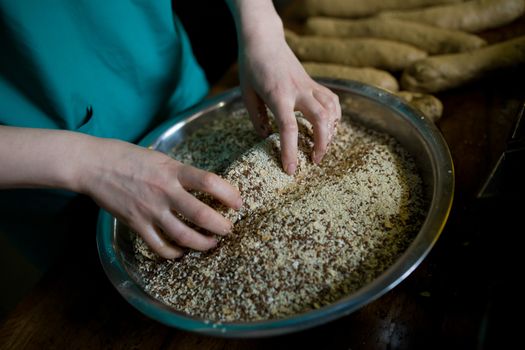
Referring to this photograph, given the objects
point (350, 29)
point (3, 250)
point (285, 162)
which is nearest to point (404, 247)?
point (285, 162)

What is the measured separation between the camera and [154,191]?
2.39ft

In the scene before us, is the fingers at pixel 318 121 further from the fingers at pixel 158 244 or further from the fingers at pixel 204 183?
the fingers at pixel 158 244

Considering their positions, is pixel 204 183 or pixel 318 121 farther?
pixel 318 121

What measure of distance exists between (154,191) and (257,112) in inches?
14.4

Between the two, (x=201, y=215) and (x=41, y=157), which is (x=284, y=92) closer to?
(x=201, y=215)

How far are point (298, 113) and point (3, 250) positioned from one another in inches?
55.5

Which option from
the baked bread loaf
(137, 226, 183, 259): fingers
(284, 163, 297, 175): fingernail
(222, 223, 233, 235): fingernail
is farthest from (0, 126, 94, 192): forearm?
the baked bread loaf

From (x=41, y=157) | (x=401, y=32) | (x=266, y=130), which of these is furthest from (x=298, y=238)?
(x=401, y=32)

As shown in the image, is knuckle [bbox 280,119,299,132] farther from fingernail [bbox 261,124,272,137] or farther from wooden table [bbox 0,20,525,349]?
wooden table [bbox 0,20,525,349]

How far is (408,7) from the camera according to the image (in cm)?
155

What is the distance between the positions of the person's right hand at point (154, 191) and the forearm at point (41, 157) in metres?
0.03

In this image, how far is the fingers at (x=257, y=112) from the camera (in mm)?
987

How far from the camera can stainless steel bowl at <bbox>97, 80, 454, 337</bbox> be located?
2.10ft

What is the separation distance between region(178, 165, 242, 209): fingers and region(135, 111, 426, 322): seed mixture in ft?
0.27
